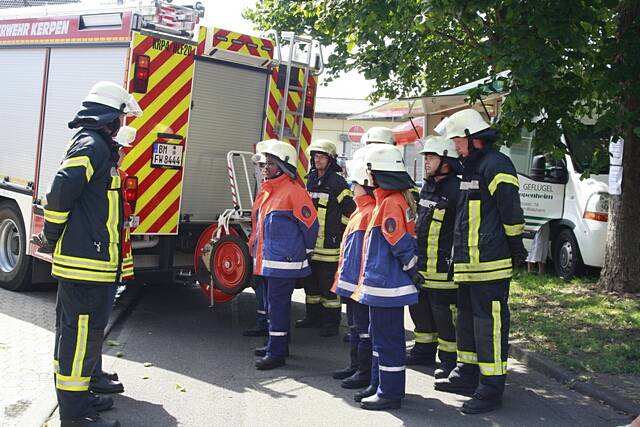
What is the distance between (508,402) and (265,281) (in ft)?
7.55

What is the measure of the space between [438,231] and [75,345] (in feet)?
9.89

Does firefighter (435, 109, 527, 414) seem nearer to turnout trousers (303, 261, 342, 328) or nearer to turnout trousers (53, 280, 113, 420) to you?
turnout trousers (303, 261, 342, 328)

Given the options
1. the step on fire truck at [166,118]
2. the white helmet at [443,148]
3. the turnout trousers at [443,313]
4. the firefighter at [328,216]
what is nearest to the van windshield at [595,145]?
the white helmet at [443,148]

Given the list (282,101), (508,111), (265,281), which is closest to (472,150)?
(508,111)

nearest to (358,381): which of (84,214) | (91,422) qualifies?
(91,422)

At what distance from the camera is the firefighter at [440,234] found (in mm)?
6219

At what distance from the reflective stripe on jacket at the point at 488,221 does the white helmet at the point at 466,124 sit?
0.21 m

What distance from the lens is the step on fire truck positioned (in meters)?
7.16

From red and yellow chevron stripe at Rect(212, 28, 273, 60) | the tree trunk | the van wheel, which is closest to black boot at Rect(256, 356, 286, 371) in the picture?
red and yellow chevron stripe at Rect(212, 28, 273, 60)

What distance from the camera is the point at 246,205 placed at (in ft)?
26.7

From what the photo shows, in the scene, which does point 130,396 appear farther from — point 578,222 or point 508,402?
point 578,222

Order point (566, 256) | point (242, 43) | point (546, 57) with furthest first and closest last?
point (566, 256) < point (242, 43) < point (546, 57)

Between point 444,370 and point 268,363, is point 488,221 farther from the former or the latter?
point 268,363

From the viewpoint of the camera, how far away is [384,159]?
5.55 metres
